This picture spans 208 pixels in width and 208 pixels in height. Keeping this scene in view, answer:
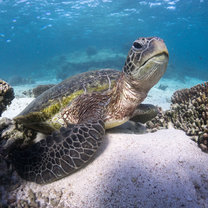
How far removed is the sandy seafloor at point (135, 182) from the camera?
160 cm

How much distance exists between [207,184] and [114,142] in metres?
1.40

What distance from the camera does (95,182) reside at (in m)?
1.85

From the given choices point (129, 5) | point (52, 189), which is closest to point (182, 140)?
point (52, 189)

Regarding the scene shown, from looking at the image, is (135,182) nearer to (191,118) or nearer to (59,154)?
(59,154)

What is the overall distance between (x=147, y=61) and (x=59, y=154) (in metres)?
1.97

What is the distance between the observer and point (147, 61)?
7.66ft

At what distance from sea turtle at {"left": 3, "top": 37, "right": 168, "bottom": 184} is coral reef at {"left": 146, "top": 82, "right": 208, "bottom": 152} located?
1207 millimetres

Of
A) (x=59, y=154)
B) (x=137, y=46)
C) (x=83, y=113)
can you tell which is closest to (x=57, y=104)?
(x=83, y=113)

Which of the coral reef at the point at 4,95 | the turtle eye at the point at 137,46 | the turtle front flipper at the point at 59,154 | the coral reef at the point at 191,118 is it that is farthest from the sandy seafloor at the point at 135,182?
the coral reef at the point at 4,95

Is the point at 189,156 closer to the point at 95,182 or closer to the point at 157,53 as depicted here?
the point at 95,182

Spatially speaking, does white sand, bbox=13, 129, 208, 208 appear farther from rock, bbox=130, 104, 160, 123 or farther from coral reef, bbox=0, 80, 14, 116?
coral reef, bbox=0, 80, 14, 116

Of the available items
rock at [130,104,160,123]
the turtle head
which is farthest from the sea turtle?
rock at [130,104,160,123]

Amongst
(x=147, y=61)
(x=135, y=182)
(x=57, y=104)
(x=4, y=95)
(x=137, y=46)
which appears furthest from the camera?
(x=4, y=95)

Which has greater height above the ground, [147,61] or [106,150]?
[147,61]
